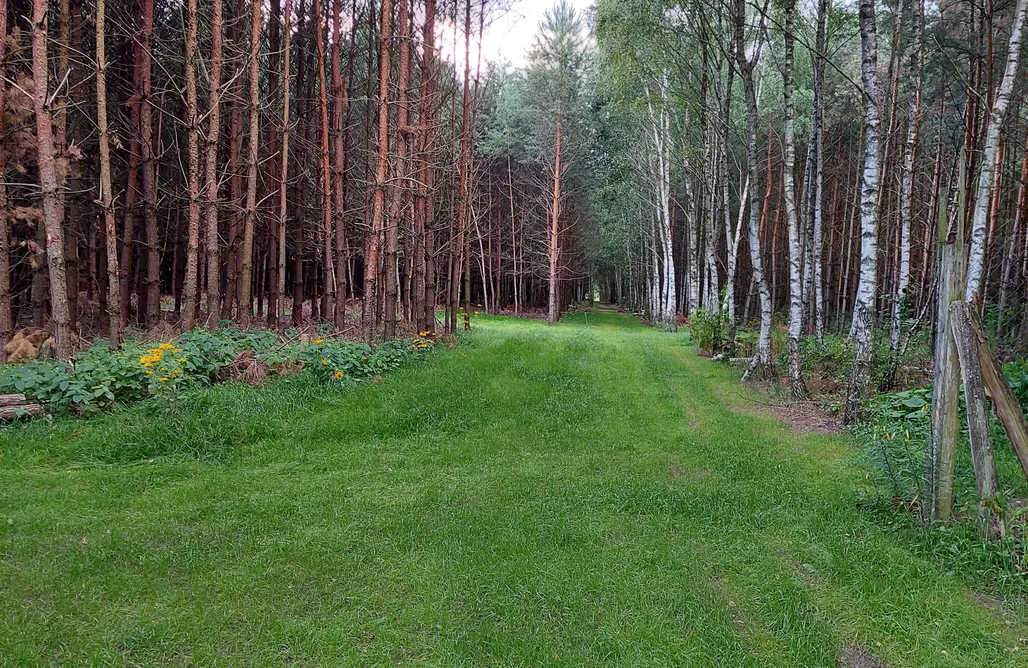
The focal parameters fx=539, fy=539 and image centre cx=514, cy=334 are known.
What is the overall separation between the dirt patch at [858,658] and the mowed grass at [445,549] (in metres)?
0.04

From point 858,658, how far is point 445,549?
2.25 meters

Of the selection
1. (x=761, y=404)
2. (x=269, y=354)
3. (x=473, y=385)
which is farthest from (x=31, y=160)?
(x=761, y=404)

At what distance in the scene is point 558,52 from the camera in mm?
22188

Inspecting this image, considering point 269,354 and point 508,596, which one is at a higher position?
point 269,354

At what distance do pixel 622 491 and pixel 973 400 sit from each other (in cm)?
242

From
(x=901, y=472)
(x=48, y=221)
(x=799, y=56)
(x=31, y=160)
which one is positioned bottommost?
(x=901, y=472)

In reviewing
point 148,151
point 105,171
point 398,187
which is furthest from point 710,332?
point 105,171

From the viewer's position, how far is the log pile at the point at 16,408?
205 inches

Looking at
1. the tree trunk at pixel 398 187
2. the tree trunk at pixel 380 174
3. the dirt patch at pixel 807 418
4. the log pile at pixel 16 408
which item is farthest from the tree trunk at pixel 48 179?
the dirt patch at pixel 807 418

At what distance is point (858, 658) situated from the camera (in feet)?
8.33

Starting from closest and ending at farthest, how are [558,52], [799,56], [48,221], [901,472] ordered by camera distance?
1. [901,472]
2. [48,221]
3. [799,56]
4. [558,52]

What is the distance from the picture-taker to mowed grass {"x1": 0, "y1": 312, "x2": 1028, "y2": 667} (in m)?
2.55

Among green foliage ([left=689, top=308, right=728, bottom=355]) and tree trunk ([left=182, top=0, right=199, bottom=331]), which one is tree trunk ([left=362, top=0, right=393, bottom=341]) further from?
green foliage ([left=689, top=308, right=728, bottom=355])

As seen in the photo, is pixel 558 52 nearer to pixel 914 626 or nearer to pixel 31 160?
pixel 31 160
